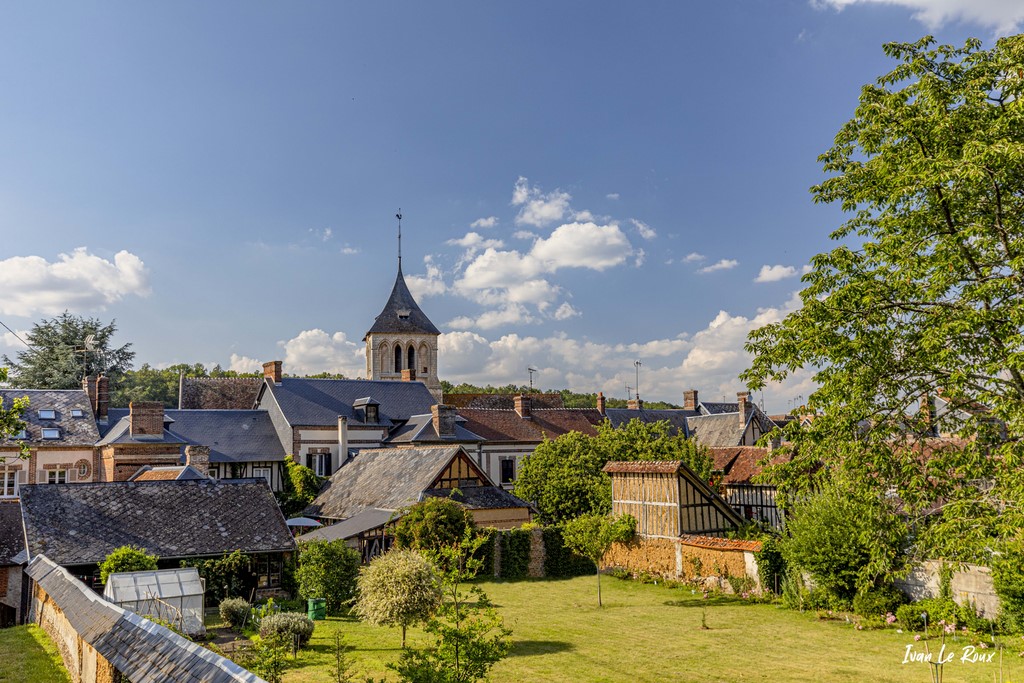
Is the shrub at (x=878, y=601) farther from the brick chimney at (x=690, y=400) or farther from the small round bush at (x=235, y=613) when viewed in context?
the brick chimney at (x=690, y=400)

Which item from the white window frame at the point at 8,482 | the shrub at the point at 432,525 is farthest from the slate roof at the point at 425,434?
the white window frame at the point at 8,482

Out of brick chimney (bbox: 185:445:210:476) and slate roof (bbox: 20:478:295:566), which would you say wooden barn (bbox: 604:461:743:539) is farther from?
brick chimney (bbox: 185:445:210:476)

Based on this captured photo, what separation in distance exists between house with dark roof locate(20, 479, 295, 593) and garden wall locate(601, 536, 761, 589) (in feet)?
36.3

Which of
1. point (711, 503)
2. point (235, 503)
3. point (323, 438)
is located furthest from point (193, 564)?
point (323, 438)

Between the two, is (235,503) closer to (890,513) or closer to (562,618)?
(562,618)

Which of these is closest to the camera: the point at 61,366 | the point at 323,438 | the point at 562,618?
the point at 562,618

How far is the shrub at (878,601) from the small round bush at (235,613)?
14399mm

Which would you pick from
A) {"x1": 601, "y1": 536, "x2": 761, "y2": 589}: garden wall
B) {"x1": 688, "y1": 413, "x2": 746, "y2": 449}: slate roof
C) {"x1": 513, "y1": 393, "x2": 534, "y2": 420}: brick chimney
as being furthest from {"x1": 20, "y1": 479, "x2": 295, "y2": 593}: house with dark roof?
{"x1": 688, "y1": 413, "x2": 746, "y2": 449}: slate roof

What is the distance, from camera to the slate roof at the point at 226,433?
1507 inches

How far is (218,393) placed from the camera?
4984 cm

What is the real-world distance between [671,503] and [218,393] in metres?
36.0

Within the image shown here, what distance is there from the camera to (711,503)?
966 inches

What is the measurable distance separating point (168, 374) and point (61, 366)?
97.1 ft

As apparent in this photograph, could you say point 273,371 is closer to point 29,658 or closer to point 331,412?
point 331,412
